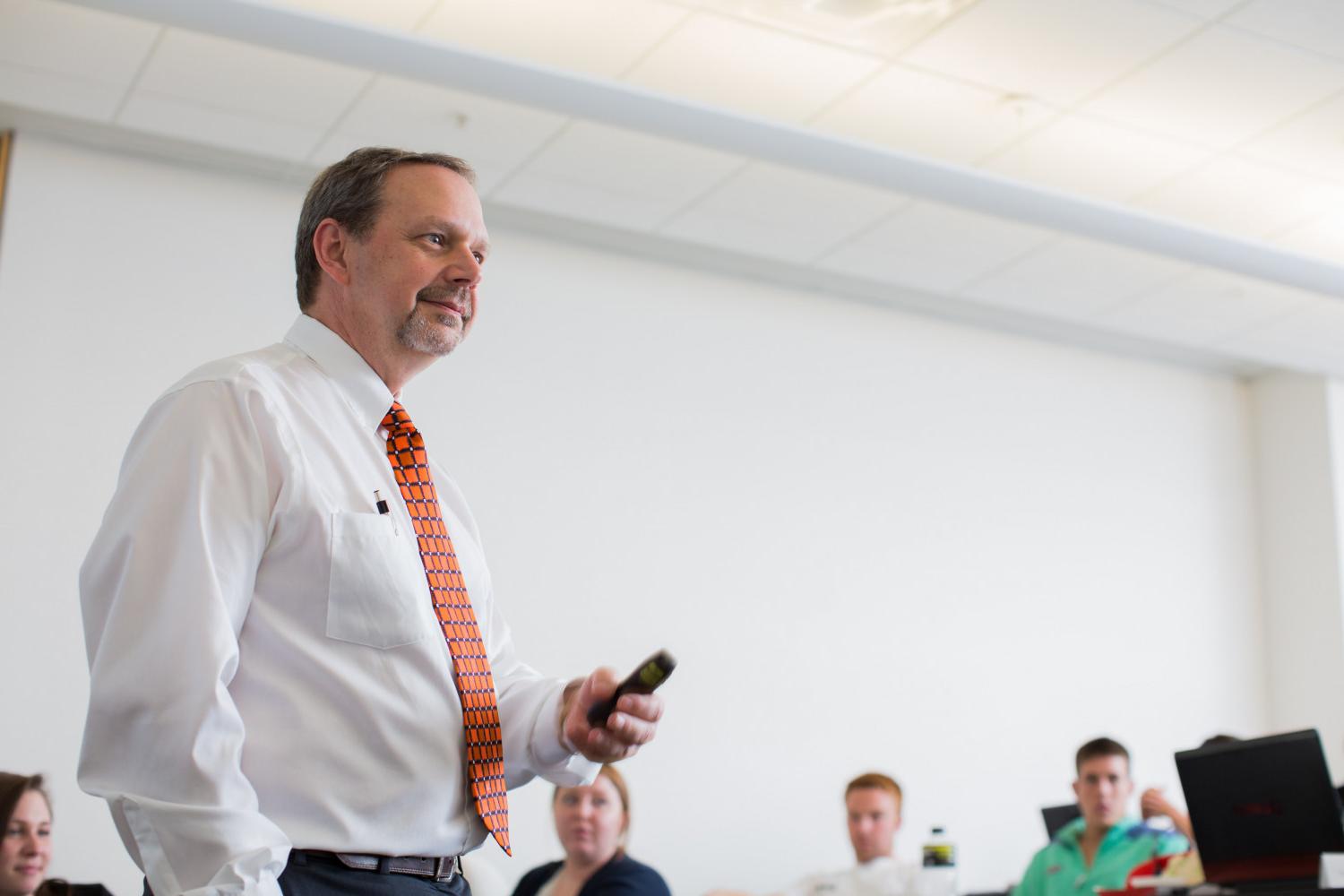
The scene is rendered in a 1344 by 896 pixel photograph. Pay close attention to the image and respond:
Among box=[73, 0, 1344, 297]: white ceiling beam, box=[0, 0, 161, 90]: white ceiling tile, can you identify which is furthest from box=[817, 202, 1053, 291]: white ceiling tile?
box=[0, 0, 161, 90]: white ceiling tile

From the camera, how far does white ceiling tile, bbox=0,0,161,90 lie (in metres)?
4.30

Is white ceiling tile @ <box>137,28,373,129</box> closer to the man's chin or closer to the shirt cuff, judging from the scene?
the man's chin

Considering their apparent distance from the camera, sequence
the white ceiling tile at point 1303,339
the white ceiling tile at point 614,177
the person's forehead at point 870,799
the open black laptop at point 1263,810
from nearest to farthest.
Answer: the open black laptop at point 1263,810 < the white ceiling tile at point 614,177 < the person's forehead at point 870,799 < the white ceiling tile at point 1303,339

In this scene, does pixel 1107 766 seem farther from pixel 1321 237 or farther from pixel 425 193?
pixel 425 193

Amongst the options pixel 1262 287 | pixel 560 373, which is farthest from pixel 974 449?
pixel 560 373

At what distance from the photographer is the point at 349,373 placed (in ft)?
5.01

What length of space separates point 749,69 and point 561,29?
2.15ft

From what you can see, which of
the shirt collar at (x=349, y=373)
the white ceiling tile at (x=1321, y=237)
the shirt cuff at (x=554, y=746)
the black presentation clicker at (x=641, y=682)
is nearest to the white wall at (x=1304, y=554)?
the white ceiling tile at (x=1321, y=237)

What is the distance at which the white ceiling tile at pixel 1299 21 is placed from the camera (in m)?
4.13

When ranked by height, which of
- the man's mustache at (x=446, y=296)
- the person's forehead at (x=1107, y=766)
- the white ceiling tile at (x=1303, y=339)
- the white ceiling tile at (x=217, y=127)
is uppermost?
the white ceiling tile at (x=217, y=127)

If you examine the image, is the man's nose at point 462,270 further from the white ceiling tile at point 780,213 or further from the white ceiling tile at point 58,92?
the white ceiling tile at point 780,213

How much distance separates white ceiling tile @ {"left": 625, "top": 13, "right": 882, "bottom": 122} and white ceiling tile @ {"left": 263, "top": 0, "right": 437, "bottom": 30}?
0.75 meters

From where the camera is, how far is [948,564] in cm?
648

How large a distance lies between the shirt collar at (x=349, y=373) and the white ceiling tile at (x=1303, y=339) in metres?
5.78
